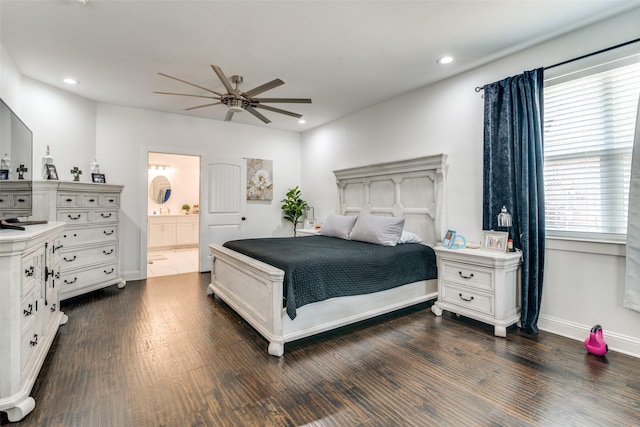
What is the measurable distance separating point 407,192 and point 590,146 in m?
1.89

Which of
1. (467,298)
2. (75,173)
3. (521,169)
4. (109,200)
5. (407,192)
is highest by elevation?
(75,173)

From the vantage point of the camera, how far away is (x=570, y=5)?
2.27 metres

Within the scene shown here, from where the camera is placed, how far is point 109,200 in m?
4.04

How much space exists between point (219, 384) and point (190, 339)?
81 centimetres

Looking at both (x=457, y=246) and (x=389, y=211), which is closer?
(x=457, y=246)

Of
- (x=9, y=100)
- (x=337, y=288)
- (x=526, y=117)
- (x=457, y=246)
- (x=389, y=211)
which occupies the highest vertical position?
(x=9, y=100)

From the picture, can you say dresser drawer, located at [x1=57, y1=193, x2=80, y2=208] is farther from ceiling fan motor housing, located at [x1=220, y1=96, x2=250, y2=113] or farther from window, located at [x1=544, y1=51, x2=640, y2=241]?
window, located at [x1=544, y1=51, x2=640, y2=241]

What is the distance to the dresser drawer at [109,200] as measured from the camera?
3.94m

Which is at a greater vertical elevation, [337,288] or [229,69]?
[229,69]

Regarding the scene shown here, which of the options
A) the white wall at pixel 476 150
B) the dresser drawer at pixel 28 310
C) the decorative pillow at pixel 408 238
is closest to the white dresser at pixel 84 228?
the dresser drawer at pixel 28 310

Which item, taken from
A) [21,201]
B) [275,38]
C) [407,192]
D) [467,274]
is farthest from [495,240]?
[21,201]

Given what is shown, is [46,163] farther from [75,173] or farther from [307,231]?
[307,231]

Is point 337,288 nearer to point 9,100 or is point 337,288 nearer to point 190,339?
point 190,339

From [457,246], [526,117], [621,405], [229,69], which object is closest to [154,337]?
[229,69]
